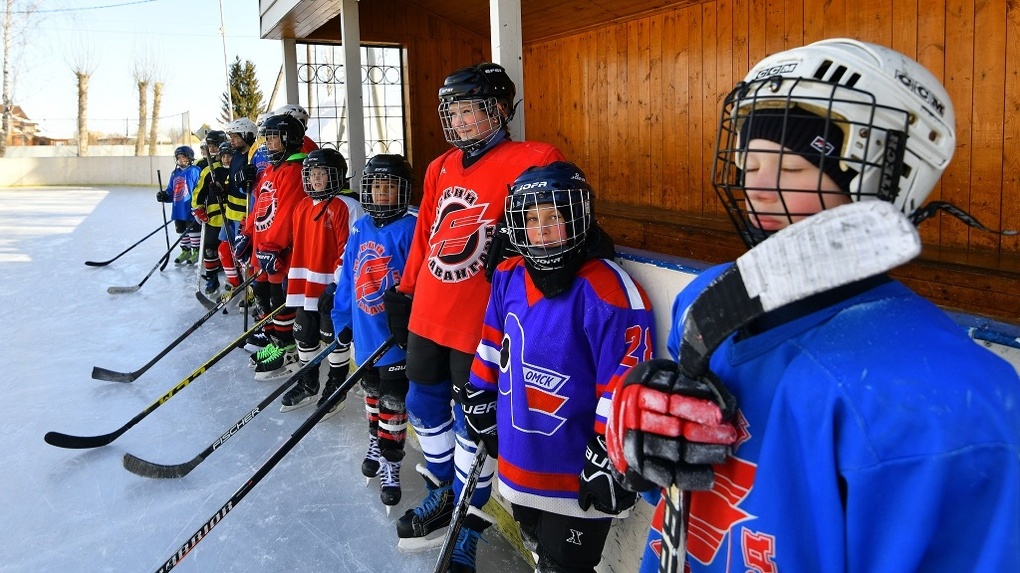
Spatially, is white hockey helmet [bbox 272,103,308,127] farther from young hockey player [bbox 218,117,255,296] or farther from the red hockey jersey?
the red hockey jersey

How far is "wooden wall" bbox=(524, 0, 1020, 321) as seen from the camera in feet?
8.73

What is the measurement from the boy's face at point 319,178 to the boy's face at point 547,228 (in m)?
1.82

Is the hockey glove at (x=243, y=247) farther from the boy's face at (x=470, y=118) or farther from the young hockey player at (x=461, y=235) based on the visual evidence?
the boy's face at (x=470, y=118)

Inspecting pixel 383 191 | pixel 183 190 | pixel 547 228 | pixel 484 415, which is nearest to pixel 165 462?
pixel 383 191

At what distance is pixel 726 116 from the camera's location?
→ 688mm

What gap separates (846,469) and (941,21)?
3.07 metres

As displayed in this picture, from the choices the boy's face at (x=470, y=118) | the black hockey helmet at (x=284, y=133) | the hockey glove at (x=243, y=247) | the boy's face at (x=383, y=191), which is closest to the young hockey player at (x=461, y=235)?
the boy's face at (x=470, y=118)

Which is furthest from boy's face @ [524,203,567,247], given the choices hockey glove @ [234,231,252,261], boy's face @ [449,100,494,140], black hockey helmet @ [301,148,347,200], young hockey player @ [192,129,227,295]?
young hockey player @ [192,129,227,295]

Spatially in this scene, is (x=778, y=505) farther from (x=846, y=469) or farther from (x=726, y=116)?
(x=726, y=116)

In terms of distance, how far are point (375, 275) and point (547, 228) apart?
3.56 ft

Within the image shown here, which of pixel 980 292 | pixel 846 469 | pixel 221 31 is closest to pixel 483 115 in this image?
pixel 846 469

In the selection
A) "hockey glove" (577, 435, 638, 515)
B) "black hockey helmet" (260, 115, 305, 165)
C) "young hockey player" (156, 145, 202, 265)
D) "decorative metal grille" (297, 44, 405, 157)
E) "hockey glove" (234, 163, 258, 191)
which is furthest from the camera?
"young hockey player" (156, 145, 202, 265)

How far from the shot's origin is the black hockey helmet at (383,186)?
231cm

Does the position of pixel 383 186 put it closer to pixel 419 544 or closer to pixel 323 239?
pixel 323 239
